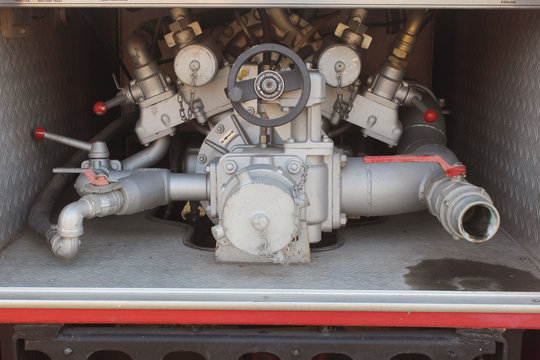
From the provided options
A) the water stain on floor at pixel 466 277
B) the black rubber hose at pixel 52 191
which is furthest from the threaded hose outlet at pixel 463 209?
the black rubber hose at pixel 52 191

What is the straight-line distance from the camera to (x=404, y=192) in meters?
2.17

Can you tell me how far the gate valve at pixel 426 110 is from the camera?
7.93ft

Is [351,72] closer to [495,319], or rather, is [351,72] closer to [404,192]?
[404,192]

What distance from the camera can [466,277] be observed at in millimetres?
1935

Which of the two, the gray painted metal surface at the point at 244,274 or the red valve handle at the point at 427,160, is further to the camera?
the red valve handle at the point at 427,160

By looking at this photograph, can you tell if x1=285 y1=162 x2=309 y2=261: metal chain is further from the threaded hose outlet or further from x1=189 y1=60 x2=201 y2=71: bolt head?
x1=189 y1=60 x2=201 y2=71: bolt head

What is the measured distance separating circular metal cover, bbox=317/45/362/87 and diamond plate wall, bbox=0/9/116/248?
113cm

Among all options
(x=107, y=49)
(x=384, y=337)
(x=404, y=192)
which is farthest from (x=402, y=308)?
(x=107, y=49)

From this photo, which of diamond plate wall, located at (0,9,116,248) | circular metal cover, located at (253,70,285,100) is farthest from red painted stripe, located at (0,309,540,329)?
circular metal cover, located at (253,70,285,100)

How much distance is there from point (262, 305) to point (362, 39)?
1159mm

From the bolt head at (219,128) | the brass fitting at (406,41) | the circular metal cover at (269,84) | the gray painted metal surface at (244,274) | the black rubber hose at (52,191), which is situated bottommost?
the gray painted metal surface at (244,274)

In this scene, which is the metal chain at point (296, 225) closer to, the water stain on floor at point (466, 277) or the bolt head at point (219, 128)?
the water stain on floor at point (466, 277)

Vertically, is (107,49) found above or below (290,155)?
above

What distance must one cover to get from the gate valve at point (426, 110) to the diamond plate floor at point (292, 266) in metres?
0.45
